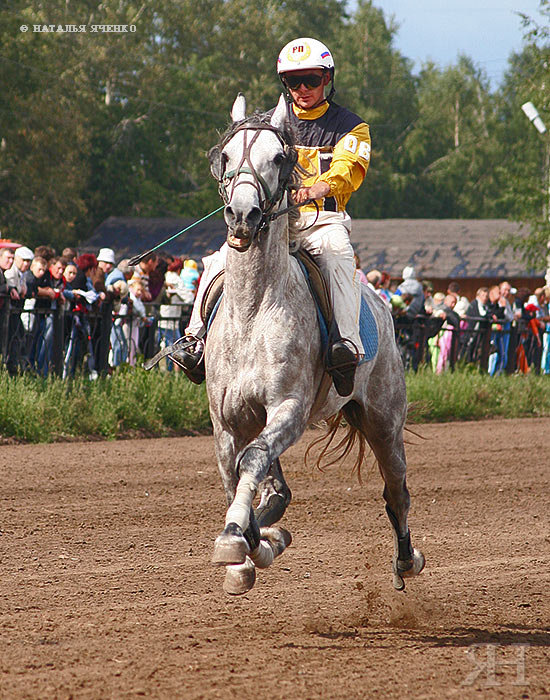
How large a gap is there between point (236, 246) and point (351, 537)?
349 centimetres

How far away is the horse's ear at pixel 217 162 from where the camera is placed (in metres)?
5.19

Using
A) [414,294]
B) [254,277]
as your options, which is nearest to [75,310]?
[414,294]

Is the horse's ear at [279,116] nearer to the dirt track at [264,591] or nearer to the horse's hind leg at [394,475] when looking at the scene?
the horse's hind leg at [394,475]

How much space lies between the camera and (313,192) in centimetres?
568

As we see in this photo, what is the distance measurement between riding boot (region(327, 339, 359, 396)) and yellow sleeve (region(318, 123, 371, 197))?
3.06 feet

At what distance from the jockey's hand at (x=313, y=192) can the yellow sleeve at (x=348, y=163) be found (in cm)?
12

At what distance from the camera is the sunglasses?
603cm

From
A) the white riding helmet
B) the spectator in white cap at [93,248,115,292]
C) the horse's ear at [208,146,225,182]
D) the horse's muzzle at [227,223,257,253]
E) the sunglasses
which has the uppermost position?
the white riding helmet

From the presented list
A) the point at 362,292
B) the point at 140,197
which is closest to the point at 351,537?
the point at 362,292

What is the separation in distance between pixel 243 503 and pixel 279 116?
201 cm

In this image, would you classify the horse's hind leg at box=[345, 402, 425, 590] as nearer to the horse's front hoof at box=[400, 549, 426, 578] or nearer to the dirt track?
the horse's front hoof at box=[400, 549, 426, 578]

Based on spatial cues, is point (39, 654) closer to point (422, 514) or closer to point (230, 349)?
point (230, 349)

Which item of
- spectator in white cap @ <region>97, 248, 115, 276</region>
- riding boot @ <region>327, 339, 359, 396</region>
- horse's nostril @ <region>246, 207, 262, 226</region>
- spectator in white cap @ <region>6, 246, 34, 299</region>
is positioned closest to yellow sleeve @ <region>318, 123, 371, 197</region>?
riding boot @ <region>327, 339, 359, 396</region>

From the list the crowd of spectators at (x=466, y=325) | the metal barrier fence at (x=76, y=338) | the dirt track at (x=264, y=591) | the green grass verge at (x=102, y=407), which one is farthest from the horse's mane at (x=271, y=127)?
the crowd of spectators at (x=466, y=325)
